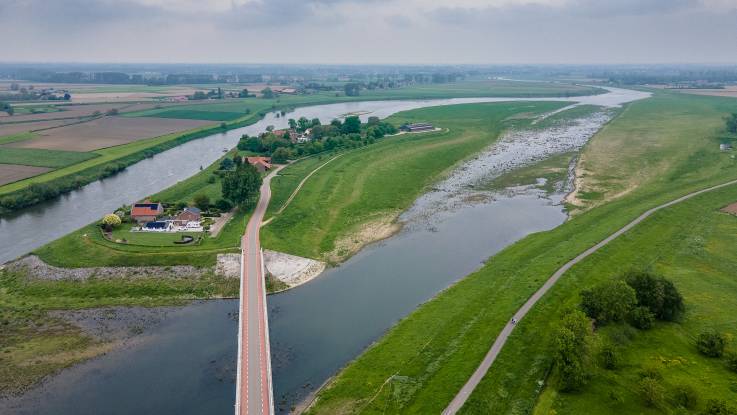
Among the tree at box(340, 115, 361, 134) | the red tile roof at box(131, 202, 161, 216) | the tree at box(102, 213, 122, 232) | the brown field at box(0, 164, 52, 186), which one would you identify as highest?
the tree at box(340, 115, 361, 134)

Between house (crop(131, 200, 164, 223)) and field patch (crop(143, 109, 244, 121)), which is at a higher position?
field patch (crop(143, 109, 244, 121))

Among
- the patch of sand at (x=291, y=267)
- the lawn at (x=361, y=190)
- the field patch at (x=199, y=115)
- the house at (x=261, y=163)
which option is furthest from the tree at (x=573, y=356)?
the field patch at (x=199, y=115)

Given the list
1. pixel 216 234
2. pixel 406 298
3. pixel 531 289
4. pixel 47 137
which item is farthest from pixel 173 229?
pixel 47 137

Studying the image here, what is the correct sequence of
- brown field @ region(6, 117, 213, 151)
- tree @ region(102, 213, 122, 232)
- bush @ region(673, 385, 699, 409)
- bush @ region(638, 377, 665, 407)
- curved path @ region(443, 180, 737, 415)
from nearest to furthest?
bush @ region(673, 385, 699, 409) → bush @ region(638, 377, 665, 407) → curved path @ region(443, 180, 737, 415) → tree @ region(102, 213, 122, 232) → brown field @ region(6, 117, 213, 151)

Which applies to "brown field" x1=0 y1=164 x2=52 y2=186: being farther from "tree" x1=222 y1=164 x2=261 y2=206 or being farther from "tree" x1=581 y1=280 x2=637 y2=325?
"tree" x1=581 y1=280 x2=637 y2=325

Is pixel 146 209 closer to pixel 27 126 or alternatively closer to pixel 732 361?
pixel 732 361

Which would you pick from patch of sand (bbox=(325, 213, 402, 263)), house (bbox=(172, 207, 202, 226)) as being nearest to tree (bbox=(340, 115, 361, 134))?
patch of sand (bbox=(325, 213, 402, 263))

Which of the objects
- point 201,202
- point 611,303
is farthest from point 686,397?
point 201,202
